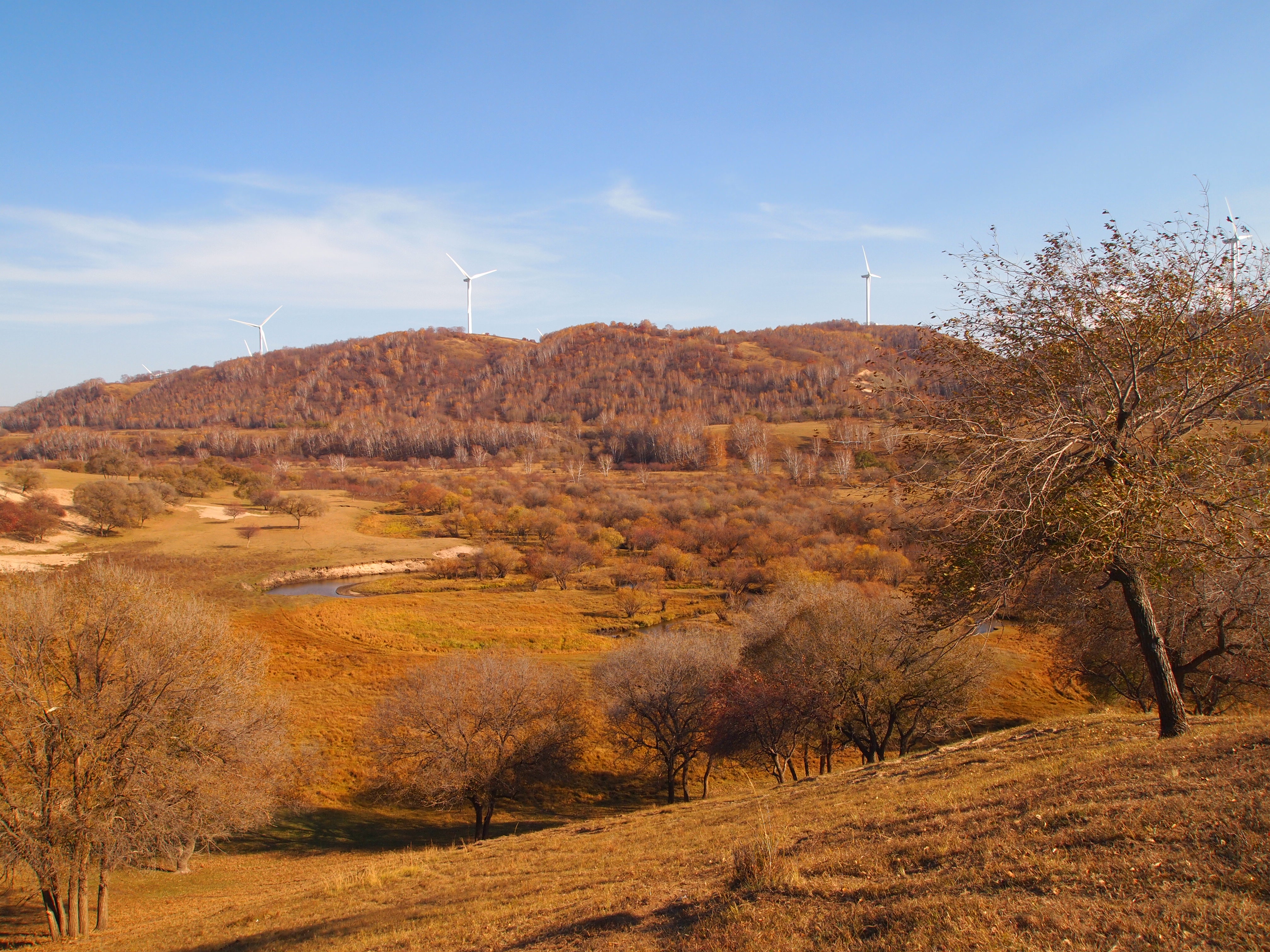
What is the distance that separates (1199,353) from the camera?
10703 mm

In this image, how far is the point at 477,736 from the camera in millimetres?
25906

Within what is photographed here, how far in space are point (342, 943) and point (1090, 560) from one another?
12059mm

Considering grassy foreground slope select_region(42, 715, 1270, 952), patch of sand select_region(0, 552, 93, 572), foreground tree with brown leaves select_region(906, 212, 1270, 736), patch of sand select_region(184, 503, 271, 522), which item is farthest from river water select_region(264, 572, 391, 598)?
foreground tree with brown leaves select_region(906, 212, 1270, 736)

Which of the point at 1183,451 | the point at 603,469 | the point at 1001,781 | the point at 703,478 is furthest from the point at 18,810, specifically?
the point at 603,469

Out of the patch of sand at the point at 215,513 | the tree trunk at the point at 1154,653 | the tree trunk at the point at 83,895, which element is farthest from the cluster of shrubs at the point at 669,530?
the tree trunk at the point at 83,895

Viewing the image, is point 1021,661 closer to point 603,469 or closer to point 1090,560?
point 1090,560

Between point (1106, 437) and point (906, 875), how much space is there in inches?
288

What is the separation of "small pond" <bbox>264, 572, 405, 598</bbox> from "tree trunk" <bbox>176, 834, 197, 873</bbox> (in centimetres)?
4275

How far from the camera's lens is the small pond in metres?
66.7

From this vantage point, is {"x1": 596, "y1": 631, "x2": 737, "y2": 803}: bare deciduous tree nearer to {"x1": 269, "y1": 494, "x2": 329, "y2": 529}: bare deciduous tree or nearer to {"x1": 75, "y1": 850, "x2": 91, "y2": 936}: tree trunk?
{"x1": 75, "y1": 850, "x2": 91, "y2": 936}: tree trunk

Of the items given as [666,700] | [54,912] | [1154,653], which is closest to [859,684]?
[666,700]

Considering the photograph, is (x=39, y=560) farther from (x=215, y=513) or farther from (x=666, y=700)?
(x=666, y=700)

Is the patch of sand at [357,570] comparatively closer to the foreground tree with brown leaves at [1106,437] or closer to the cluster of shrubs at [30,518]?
the cluster of shrubs at [30,518]

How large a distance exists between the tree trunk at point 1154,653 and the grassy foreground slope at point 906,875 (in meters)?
0.61
